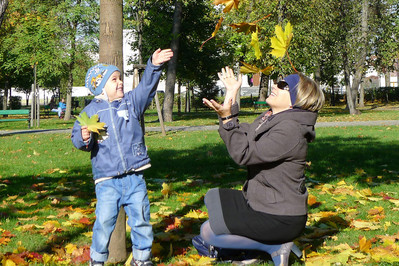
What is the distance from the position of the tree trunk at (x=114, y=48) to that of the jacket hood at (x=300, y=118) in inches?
56.1

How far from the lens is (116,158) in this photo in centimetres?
356

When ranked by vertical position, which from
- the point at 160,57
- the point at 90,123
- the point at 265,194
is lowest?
the point at 265,194

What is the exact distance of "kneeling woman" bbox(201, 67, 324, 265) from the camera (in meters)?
3.34

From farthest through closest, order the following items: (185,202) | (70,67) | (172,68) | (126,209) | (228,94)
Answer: (70,67), (172,68), (185,202), (126,209), (228,94)

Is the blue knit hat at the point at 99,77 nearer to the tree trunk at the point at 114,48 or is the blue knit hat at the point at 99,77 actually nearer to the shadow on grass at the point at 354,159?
the tree trunk at the point at 114,48

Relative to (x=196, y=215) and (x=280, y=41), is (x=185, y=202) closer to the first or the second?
(x=196, y=215)

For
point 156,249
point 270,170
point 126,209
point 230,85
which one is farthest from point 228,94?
point 156,249

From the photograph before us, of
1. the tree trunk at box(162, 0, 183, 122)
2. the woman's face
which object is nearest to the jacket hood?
the woman's face

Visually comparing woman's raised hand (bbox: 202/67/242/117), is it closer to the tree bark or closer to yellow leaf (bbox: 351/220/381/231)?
yellow leaf (bbox: 351/220/381/231)

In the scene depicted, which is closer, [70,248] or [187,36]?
[70,248]

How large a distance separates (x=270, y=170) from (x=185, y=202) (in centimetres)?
271

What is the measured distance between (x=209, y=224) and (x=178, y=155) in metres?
6.60

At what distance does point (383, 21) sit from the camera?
31.3 metres

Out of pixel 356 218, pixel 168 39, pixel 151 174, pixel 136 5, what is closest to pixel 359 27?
pixel 168 39
